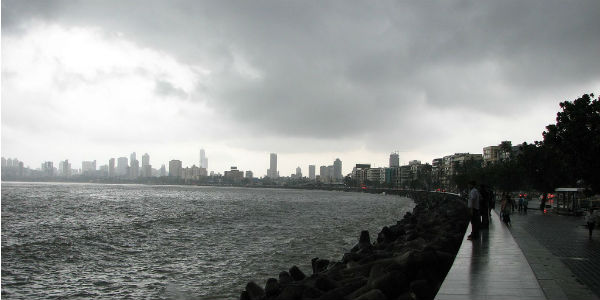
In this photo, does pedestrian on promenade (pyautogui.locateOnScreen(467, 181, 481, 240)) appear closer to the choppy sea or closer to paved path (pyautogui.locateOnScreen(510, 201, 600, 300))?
paved path (pyautogui.locateOnScreen(510, 201, 600, 300))

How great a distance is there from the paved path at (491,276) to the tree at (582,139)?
416 inches

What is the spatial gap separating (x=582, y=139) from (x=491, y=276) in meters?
15.8

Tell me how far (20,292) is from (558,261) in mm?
14766

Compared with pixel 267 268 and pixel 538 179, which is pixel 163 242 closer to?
pixel 267 268

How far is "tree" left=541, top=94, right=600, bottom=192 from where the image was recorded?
20.4 meters

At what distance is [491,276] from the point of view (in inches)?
328

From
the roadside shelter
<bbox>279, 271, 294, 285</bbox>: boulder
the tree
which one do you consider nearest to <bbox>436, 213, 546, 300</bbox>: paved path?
<bbox>279, 271, 294, 285</bbox>: boulder

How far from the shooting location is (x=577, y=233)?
18.1 meters

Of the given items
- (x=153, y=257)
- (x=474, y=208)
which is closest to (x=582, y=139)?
(x=474, y=208)

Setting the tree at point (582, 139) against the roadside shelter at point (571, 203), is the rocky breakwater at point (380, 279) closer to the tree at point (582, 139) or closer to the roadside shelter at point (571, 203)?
the tree at point (582, 139)

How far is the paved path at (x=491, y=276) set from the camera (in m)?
6.98

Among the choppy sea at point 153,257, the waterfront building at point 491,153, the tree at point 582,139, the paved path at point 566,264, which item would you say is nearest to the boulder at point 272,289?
the choppy sea at point 153,257

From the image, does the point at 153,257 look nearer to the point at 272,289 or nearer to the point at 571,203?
the point at 272,289

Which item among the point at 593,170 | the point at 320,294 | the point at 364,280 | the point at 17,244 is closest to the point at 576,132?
the point at 593,170
